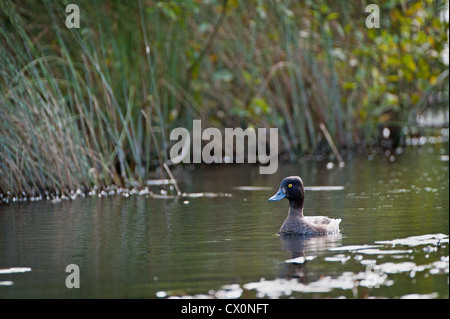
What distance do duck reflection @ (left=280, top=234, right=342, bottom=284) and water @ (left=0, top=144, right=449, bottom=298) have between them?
11 millimetres

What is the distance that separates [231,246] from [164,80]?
897 cm

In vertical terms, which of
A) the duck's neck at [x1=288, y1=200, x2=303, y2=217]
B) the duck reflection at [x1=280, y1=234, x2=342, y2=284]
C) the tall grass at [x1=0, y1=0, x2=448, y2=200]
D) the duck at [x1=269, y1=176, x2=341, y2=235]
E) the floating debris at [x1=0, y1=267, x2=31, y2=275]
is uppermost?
the tall grass at [x1=0, y1=0, x2=448, y2=200]

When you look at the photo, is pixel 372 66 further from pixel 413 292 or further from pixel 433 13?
pixel 413 292

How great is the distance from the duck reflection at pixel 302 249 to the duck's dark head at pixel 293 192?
21.0 inches

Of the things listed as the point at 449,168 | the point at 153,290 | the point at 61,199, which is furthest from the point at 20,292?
the point at 449,168

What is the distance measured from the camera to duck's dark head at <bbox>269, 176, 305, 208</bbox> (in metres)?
10.1

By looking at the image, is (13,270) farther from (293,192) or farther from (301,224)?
(293,192)

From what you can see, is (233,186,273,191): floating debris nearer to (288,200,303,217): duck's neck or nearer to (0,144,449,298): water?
(0,144,449,298): water

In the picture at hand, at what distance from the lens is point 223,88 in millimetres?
19828

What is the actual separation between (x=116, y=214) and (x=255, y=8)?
27.0 ft

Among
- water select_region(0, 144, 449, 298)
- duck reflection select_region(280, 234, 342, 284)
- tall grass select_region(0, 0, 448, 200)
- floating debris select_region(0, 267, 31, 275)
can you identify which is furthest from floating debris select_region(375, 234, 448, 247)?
tall grass select_region(0, 0, 448, 200)

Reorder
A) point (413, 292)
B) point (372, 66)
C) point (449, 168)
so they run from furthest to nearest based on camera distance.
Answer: point (372, 66)
point (449, 168)
point (413, 292)

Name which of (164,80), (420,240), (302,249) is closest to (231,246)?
(302,249)

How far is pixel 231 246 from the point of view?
896cm
